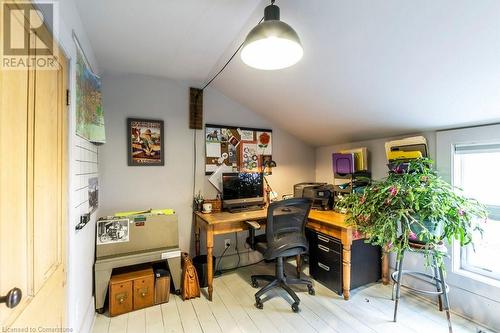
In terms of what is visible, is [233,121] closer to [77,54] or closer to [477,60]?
[77,54]

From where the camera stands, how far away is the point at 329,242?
2332 millimetres

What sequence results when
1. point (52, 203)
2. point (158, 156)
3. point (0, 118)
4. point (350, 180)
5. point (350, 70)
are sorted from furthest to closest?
1. point (350, 180)
2. point (158, 156)
3. point (350, 70)
4. point (52, 203)
5. point (0, 118)

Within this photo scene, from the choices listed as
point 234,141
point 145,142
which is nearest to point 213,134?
point 234,141

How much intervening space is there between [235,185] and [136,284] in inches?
54.0

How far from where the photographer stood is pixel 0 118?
0.71 m

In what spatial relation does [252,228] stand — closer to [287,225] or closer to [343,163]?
[287,225]

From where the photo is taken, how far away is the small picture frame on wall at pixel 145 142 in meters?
2.47

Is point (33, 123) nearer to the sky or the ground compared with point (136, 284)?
nearer to the sky

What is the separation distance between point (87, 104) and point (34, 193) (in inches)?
37.8

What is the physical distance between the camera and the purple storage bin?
8.95 feet

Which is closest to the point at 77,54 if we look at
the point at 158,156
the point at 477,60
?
the point at 158,156

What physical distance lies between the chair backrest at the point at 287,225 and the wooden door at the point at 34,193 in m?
1.48

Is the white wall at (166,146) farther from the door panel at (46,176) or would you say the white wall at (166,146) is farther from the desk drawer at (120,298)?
the door panel at (46,176)

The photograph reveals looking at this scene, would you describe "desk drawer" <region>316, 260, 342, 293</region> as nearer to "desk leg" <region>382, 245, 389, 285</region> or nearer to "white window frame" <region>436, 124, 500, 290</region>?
"desk leg" <region>382, 245, 389, 285</region>
